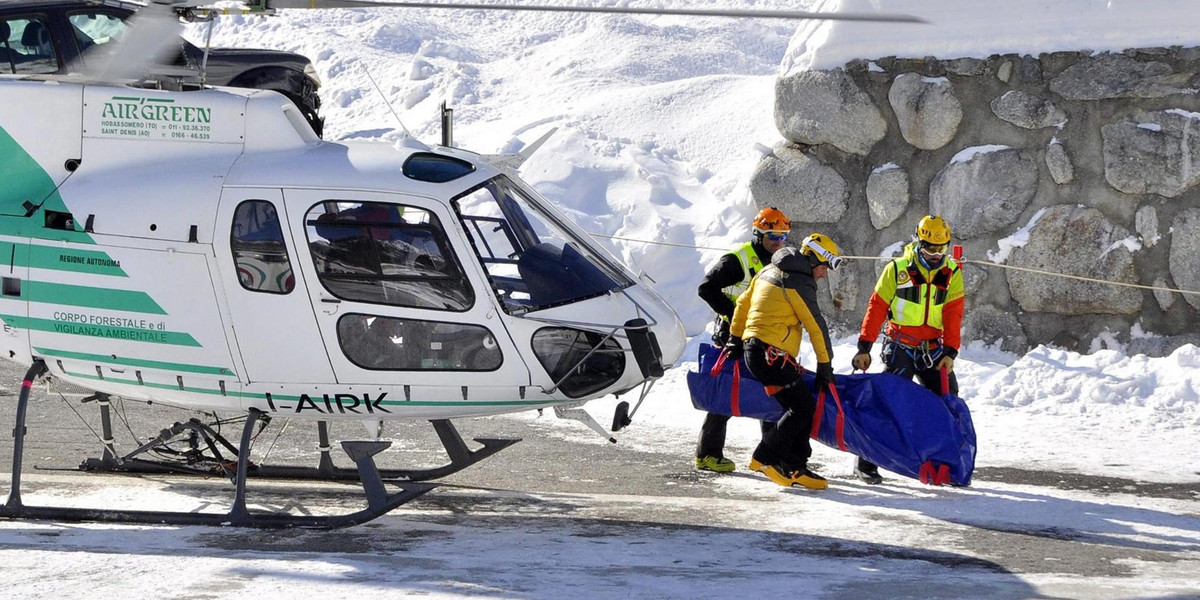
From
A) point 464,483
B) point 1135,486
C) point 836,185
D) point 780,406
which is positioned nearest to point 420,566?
point 464,483

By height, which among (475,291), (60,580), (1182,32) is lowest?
(60,580)

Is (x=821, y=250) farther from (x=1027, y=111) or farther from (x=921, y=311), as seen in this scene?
(x=1027, y=111)

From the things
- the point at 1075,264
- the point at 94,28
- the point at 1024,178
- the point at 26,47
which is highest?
the point at 94,28

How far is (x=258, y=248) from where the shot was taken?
6.81 m

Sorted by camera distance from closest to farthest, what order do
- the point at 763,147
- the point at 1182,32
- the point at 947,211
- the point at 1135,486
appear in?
the point at 1135,486 < the point at 1182,32 < the point at 947,211 < the point at 763,147

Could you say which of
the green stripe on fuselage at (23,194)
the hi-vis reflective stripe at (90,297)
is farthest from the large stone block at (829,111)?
the green stripe on fuselage at (23,194)

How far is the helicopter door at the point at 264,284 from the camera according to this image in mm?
6781

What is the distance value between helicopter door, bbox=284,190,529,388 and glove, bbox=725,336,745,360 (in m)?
1.69

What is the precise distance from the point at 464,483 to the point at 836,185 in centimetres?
Answer: 444

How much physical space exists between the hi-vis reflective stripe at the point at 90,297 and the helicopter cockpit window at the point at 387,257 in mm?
974

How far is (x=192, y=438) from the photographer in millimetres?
7840

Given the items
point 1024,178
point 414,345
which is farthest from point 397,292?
point 1024,178

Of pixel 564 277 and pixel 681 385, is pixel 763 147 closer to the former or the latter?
pixel 681 385

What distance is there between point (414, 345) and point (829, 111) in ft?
17.0
